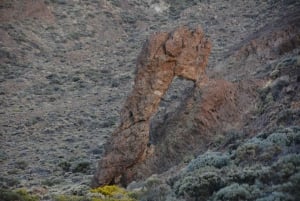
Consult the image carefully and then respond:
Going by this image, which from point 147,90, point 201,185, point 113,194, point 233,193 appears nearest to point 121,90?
point 147,90

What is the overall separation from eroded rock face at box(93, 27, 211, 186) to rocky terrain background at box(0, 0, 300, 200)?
1092 mm

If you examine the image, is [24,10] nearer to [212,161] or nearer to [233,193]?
[212,161]

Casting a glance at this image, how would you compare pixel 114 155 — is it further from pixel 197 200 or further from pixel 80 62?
pixel 80 62

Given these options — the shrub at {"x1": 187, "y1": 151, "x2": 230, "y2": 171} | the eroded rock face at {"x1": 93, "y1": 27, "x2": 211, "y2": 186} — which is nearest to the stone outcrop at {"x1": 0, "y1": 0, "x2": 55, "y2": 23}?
the eroded rock face at {"x1": 93, "y1": 27, "x2": 211, "y2": 186}

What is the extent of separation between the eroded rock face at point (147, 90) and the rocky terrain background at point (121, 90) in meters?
1.09

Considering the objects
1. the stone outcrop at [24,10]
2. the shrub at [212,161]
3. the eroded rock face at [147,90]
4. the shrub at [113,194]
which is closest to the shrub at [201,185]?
the shrub at [212,161]

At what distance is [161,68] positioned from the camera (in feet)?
62.3

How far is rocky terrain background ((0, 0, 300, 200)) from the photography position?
1193 cm

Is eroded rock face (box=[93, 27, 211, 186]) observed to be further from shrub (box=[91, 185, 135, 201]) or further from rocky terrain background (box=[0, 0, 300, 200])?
shrub (box=[91, 185, 135, 201])

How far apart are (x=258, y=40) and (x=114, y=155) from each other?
16.8m

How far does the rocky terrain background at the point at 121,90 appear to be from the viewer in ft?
39.1

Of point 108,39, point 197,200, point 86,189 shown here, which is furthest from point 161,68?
point 108,39

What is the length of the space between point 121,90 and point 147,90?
18.9 m

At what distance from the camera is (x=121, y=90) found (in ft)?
123
